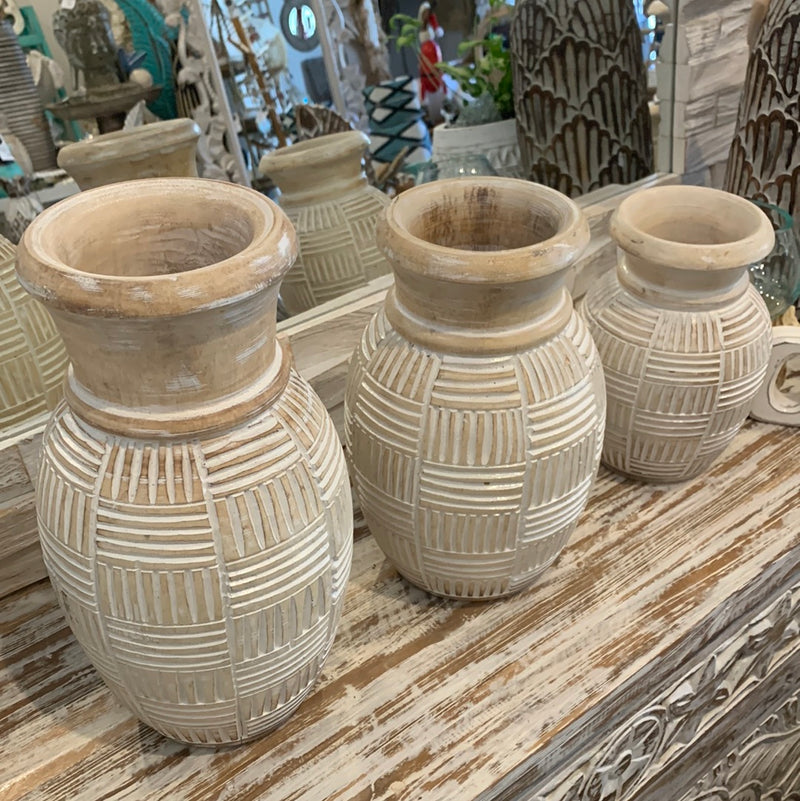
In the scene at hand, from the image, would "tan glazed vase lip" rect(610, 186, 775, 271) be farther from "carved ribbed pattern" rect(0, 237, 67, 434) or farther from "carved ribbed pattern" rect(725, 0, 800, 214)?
"carved ribbed pattern" rect(0, 237, 67, 434)

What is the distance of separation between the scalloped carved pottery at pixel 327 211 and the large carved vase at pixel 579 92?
0.82ft

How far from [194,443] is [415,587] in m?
0.30

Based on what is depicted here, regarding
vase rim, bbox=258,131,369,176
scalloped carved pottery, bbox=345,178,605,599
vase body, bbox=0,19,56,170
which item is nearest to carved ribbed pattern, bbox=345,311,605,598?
scalloped carved pottery, bbox=345,178,605,599

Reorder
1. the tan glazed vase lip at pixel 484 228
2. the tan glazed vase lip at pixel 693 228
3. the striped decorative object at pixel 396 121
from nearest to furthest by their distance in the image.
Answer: the tan glazed vase lip at pixel 484 228, the tan glazed vase lip at pixel 693 228, the striped decorative object at pixel 396 121

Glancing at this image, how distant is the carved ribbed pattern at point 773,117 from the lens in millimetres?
729

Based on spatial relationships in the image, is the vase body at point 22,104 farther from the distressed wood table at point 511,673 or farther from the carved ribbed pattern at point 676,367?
the carved ribbed pattern at point 676,367

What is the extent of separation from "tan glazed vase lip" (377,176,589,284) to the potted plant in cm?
30

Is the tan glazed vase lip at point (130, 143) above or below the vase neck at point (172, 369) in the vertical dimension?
above

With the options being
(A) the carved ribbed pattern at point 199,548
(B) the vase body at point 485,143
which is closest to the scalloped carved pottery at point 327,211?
(B) the vase body at point 485,143

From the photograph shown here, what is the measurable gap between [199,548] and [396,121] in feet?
1.85

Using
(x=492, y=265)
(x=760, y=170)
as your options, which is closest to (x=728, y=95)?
(x=760, y=170)

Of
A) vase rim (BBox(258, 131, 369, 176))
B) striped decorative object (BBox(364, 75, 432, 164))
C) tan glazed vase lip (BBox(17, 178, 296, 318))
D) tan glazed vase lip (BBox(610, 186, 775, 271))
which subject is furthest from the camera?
striped decorative object (BBox(364, 75, 432, 164))

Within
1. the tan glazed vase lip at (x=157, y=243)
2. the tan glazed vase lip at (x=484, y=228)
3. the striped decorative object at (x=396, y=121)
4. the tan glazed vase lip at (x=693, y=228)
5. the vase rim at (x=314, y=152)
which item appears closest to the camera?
the tan glazed vase lip at (x=157, y=243)

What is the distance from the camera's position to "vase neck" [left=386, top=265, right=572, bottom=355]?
452 millimetres
